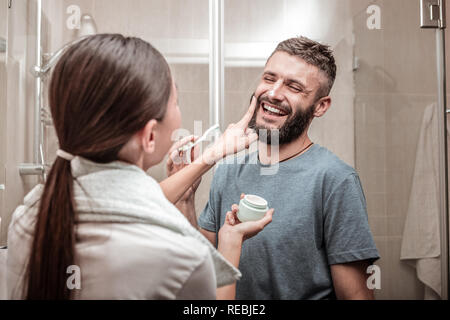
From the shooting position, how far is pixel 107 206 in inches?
20.4

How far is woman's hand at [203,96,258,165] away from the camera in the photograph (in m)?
0.80

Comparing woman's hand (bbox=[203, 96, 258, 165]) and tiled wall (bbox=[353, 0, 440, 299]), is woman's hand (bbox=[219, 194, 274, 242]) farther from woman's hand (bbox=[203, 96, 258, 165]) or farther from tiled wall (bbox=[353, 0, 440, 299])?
tiled wall (bbox=[353, 0, 440, 299])

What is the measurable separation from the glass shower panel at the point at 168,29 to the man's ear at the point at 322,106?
27 centimetres

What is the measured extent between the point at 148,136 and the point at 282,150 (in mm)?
391

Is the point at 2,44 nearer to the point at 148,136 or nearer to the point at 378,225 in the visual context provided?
the point at 148,136

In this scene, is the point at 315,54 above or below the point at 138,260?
above

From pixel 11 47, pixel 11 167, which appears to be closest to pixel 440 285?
pixel 11 167

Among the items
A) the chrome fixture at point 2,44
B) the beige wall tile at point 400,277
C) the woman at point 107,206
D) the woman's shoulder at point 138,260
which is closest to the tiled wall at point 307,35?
the beige wall tile at point 400,277

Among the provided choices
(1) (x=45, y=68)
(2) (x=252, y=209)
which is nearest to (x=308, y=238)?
(2) (x=252, y=209)

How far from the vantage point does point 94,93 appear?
0.52 metres

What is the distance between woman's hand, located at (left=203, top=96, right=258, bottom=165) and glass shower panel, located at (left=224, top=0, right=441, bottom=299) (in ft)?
0.28

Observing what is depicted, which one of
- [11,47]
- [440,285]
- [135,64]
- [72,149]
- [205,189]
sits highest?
[11,47]
